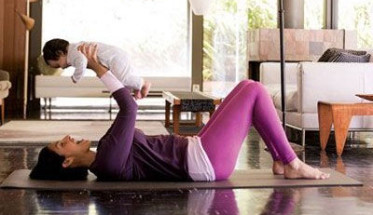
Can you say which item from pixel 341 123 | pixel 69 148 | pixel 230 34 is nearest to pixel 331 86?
pixel 341 123

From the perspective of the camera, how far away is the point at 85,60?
3.79 m

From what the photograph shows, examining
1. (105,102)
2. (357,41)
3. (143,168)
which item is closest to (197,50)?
(105,102)

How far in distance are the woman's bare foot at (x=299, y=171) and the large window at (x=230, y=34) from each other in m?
7.23

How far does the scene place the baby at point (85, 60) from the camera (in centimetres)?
399

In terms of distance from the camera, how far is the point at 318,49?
9.68m

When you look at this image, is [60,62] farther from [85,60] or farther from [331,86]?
[331,86]

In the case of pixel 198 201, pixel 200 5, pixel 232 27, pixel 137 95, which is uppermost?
pixel 232 27

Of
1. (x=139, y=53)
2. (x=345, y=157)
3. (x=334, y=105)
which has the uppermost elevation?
(x=139, y=53)

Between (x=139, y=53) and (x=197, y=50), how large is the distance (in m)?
0.98

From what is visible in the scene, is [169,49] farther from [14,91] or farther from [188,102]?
[188,102]

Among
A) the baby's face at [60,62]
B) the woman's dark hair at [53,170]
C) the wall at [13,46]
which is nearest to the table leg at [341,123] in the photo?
the baby's face at [60,62]

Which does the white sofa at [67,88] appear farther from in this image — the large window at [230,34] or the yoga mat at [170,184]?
the yoga mat at [170,184]

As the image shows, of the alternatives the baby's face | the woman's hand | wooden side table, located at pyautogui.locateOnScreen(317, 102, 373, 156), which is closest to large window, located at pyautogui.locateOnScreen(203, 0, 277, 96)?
wooden side table, located at pyautogui.locateOnScreen(317, 102, 373, 156)

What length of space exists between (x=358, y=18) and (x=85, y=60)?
25.3 feet
